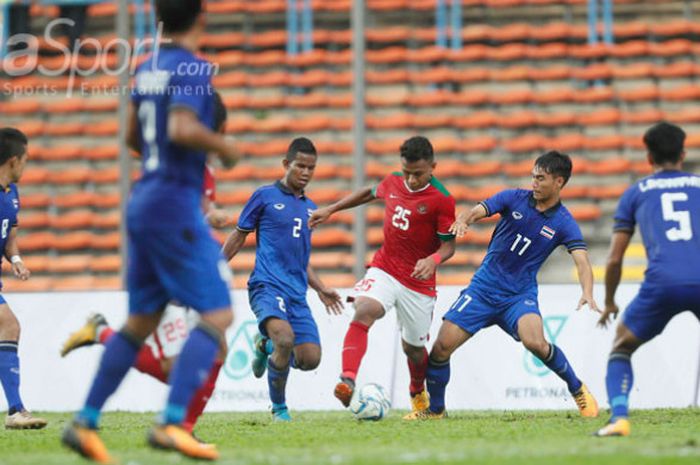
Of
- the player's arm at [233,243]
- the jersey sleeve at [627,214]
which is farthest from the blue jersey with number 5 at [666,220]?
the player's arm at [233,243]

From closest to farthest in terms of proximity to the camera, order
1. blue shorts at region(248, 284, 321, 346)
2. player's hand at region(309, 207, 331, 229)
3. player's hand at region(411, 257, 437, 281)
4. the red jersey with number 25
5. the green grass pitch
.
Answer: the green grass pitch, player's hand at region(411, 257, 437, 281), player's hand at region(309, 207, 331, 229), blue shorts at region(248, 284, 321, 346), the red jersey with number 25

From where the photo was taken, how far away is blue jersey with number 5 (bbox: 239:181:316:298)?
977 centimetres

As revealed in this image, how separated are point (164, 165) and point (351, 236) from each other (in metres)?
9.51

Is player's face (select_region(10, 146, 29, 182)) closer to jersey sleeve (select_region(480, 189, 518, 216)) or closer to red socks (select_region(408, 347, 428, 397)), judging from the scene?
red socks (select_region(408, 347, 428, 397))

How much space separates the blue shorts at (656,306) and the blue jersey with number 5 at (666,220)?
2.8 inches

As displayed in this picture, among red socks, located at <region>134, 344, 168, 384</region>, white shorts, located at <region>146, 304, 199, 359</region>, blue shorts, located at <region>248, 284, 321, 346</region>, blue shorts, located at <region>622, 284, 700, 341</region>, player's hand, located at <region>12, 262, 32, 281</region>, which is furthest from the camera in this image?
player's hand, located at <region>12, 262, 32, 281</region>

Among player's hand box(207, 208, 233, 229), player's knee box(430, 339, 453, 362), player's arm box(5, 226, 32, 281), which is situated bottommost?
player's knee box(430, 339, 453, 362)

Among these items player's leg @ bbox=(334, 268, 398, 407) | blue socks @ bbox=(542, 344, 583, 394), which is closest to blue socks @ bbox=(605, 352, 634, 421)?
blue socks @ bbox=(542, 344, 583, 394)

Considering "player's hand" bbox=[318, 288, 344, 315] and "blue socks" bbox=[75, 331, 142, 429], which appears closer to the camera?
"blue socks" bbox=[75, 331, 142, 429]

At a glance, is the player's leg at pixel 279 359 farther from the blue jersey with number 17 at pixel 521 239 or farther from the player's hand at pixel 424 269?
the blue jersey with number 17 at pixel 521 239

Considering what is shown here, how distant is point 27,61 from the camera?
55.6 ft

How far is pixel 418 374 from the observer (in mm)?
10047

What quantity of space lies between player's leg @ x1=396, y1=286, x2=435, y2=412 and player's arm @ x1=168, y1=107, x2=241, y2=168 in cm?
430

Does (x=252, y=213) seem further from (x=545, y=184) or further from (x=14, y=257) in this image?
(x=545, y=184)
